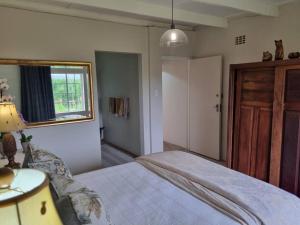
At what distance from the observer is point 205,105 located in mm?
4133

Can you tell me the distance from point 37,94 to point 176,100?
2.69 m

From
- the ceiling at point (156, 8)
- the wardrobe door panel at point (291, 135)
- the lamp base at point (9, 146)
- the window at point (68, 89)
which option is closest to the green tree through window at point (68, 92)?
the window at point (68, 89)

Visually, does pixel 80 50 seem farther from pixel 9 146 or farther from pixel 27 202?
pixel 27 202

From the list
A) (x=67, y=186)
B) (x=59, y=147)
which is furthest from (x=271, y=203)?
(x=59, y=147)

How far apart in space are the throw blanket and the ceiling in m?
1.79

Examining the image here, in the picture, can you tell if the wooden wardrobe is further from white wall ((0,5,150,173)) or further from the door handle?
white wall ((0,5,150,173))

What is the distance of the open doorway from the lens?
4.17 metres

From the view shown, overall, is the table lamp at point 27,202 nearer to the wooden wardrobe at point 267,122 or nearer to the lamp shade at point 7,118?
the lamp shade at point 7,118

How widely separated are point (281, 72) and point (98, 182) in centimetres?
202

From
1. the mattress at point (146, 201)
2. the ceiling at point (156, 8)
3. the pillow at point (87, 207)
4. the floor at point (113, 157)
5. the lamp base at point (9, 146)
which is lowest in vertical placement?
the floor at point (113, 157)

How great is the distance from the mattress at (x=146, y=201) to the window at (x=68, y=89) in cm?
156

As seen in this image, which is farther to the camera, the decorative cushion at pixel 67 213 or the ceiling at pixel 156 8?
the ceiling at pixel 156 8

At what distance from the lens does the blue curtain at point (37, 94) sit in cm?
291

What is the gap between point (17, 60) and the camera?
2.79 m
